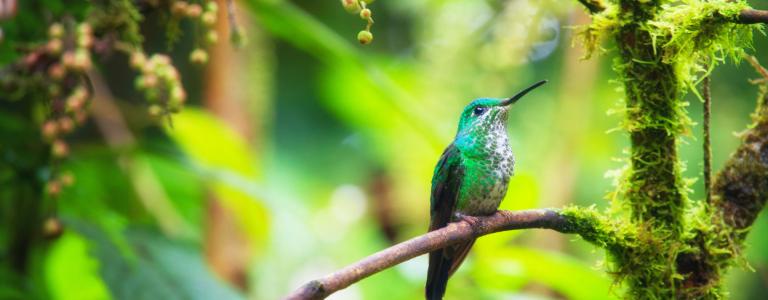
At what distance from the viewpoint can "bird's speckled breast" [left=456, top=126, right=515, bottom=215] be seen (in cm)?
248

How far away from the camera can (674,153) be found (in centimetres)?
183

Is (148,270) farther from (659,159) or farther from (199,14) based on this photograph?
(659,159)

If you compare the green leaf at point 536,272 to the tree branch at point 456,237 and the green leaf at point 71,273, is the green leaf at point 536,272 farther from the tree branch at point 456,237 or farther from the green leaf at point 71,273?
the green leaf at point 71,273

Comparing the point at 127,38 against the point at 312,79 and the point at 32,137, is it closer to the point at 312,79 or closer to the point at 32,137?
the point at 32,137

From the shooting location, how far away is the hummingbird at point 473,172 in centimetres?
248

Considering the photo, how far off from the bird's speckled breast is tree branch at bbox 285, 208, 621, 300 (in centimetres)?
42

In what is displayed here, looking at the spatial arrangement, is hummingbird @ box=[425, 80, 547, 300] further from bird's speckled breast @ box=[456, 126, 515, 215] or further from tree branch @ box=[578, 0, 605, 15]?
tree branch @ box=[578, 0, 605, 15]

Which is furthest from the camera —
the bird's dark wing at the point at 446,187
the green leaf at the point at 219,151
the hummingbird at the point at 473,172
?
the green leaf at the point at 219,151

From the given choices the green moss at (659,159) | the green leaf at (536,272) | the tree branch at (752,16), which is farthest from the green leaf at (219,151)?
the tree branch at (752,16)

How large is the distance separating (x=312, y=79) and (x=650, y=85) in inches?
180

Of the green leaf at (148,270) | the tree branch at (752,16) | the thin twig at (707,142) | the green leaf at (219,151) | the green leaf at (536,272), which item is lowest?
the thin twig at (707,142)

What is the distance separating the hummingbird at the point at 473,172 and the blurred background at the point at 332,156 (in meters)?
0.31

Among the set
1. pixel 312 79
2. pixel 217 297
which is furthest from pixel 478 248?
pixel 312 79

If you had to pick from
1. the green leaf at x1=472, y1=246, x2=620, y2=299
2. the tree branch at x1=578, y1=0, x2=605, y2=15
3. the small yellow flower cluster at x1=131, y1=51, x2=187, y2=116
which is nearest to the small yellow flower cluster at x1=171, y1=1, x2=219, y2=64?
the small yellow flower cluster at x1=131, y1=51, x2=187, y2=116
